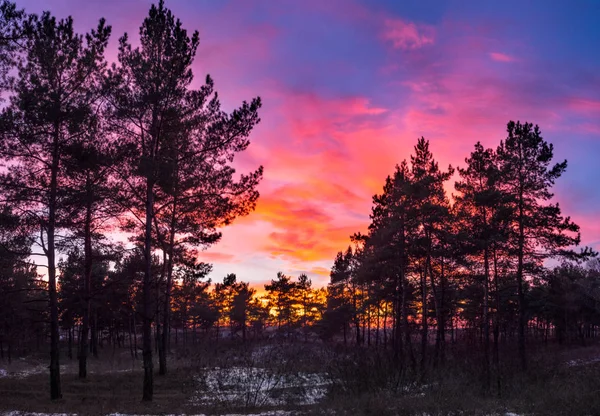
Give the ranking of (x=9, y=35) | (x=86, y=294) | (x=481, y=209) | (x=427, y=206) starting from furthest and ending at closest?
(x=481, y=209)
(x=427, y=206)
(x=86, y=294)
(x=9, y=35)

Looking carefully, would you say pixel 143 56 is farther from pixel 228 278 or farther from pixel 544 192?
pixel 544 192

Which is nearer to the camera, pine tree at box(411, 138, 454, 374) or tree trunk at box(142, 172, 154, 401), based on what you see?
tree trunk at box(142, 172, 154, 401)

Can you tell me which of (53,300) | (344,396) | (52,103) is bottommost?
(344,396)

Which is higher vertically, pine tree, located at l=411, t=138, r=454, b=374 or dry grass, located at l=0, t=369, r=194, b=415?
pine tree, located at l=411, t=138, r=454, b=374

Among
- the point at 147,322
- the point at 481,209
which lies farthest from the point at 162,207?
the point at 481,209

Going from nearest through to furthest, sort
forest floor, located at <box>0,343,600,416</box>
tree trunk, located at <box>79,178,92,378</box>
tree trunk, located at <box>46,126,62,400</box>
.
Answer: forest floor, located at <box>0,343,600,416</box>
tree trunk, located at <box>46,126,62,400</box>
tree trunk, located at <box>79,178,92,378</box>

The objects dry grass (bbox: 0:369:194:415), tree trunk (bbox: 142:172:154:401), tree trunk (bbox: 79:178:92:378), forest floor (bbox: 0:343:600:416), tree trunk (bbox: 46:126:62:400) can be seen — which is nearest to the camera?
forest floor (bbox: 0:343:600:416)

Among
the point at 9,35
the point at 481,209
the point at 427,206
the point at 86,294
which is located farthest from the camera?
the point at 481,209

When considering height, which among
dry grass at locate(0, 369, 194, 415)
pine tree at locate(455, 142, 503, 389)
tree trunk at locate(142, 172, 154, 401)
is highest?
pine tree at locate(455, 142, 503, 389)

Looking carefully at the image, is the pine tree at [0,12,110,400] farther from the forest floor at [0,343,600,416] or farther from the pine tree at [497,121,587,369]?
the pine tree at [497,121,587,369]

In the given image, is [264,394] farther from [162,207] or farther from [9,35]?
[9,35]

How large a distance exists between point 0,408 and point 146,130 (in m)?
9.90

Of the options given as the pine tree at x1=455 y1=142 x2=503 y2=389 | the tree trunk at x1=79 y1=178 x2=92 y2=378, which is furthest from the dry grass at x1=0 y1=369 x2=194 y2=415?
the pine tree at x1=455 y1=142 x2=503 y2=389

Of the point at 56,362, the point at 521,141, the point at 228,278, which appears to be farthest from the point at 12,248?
the point at 521,141
